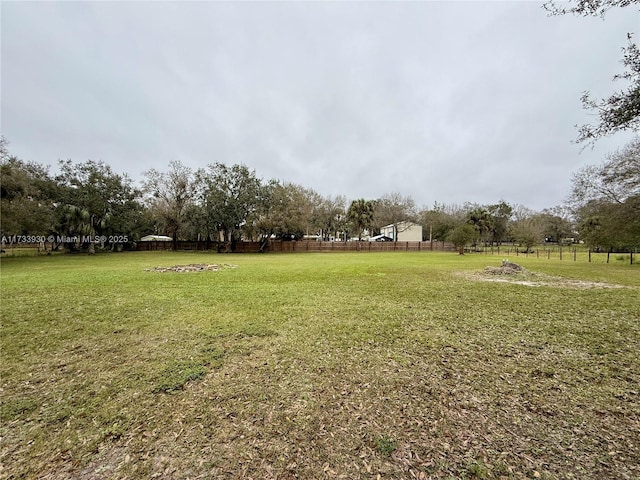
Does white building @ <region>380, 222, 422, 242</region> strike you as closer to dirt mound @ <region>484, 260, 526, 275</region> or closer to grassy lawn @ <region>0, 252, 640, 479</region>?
dirt mound @ <region>484, 260, 526, 275</region>

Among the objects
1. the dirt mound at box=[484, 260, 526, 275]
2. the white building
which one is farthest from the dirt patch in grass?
the white building

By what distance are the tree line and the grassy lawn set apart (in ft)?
46.2

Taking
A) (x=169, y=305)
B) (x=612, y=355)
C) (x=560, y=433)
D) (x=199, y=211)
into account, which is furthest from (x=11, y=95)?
(x=612, y=355)

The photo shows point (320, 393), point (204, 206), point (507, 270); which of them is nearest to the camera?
point (320, 393)

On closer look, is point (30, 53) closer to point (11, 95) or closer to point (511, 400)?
point (11, 95)

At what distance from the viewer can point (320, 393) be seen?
2668 mm

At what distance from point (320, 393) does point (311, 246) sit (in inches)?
1172

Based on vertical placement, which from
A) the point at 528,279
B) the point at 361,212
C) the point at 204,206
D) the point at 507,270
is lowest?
the point at 528,279

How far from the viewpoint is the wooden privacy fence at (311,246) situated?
31.4 m

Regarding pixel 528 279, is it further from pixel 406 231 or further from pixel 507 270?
pixel 406 231

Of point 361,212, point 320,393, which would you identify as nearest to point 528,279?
point 320,393

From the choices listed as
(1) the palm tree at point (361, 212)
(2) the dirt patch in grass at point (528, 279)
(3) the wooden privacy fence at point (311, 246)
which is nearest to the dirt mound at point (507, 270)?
(2) the dirt patch in grass at point (528, 279)

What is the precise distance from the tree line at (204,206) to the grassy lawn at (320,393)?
14078 mm

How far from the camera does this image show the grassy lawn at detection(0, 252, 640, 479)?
6.02ft
